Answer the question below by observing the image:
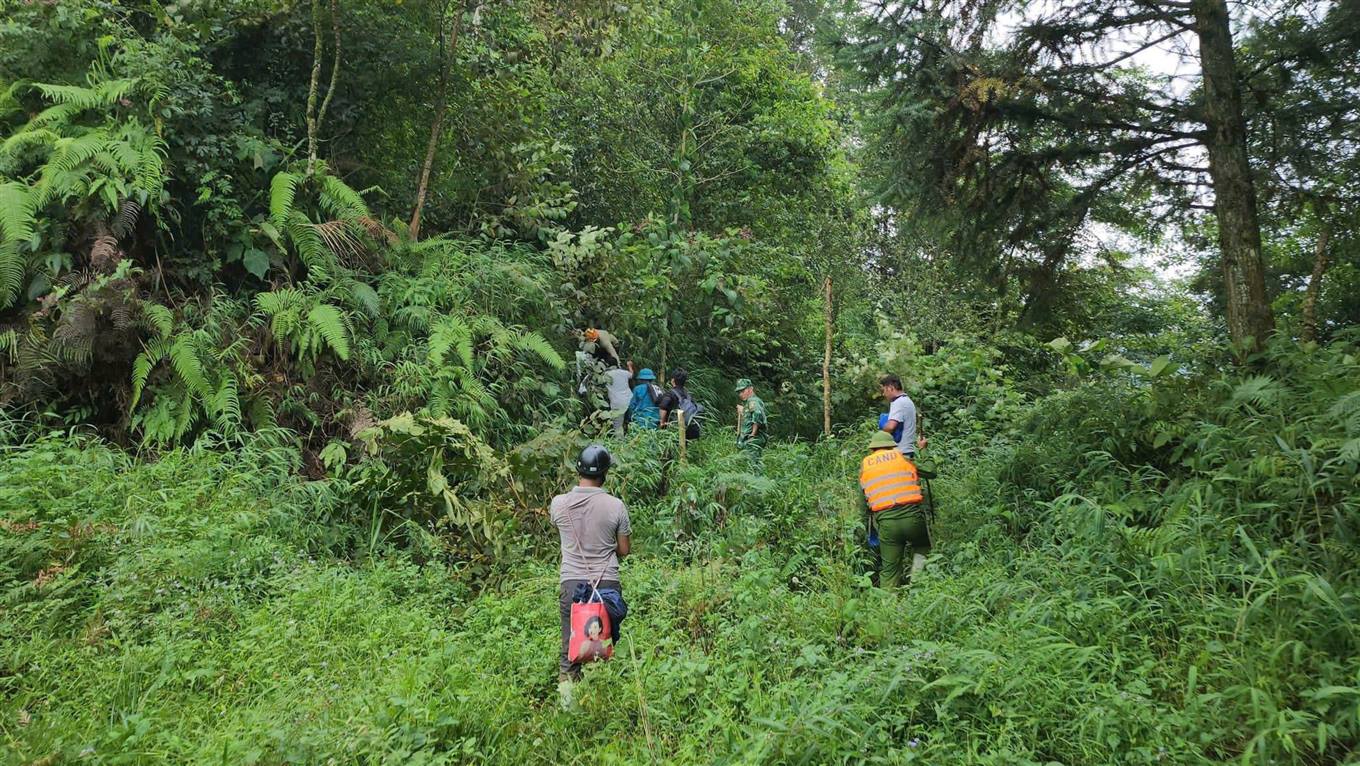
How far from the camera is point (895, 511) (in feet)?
19.8

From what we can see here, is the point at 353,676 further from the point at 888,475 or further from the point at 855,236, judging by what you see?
the point at 855,236

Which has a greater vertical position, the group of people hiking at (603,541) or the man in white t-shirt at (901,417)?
Answer: the man in white t-shirt at (901,417)

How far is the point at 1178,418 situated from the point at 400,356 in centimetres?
724

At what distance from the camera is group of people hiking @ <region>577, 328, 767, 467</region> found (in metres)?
9.35

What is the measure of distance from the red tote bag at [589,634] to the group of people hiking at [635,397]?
15.8 feet

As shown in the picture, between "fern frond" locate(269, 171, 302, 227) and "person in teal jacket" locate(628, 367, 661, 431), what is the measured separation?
434 cm

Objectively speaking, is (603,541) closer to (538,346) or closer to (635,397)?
(538,346)

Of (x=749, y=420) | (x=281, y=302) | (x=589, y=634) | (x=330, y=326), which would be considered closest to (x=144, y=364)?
(x=281, y=302)

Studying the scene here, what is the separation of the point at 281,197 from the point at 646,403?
183 inches

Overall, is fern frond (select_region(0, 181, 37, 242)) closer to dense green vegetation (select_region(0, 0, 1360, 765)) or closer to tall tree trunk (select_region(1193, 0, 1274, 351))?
dense green vegetation (select_region(0, 0, 1360, 765))

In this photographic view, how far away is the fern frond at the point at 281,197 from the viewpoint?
784 cm

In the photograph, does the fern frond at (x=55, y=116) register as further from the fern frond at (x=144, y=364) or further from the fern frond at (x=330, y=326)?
the fern frond at (x=330, y=326)

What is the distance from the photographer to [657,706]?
3.96m

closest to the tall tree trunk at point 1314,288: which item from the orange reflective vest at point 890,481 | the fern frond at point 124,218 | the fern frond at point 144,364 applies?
the orange reflective vest at point 890,481
